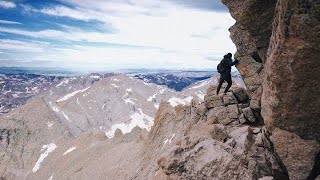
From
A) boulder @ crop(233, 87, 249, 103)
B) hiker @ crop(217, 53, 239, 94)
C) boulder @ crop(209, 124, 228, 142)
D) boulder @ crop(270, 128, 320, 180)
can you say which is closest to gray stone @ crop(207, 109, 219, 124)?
boulder @ crop(233, 87, 249, 103)

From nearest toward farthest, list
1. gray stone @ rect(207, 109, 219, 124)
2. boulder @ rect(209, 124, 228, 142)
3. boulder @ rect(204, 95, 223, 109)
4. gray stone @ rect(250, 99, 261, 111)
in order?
boulder @ rect(209, 124, 228, 142) < gray stone @ rect(250, 99, 261, 111) < gray stone @ rect(207, 109, 219, 124) < boulder @ rect(204, 95, 223, 109)

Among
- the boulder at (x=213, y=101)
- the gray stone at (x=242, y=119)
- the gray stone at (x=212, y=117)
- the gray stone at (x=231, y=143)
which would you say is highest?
the boulder at (x=213, y=101)

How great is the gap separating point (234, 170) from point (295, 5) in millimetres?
8441

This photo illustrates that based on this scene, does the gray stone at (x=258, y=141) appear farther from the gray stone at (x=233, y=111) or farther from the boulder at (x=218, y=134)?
the gray stone at (x=233, y=111)

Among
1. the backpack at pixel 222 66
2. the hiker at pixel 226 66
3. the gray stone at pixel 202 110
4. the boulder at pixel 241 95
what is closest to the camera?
the hiker at pixel 226 66

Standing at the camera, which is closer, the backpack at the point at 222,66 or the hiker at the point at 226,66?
the hiker at the point at 226,66

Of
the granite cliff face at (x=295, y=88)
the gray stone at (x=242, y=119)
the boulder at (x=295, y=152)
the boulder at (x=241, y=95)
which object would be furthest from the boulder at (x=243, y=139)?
the boulder at (x=241, y=95)

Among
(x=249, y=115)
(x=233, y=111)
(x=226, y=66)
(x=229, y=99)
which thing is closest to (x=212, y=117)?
(x=229, y=99)

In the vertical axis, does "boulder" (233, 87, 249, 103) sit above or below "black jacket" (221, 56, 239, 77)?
below

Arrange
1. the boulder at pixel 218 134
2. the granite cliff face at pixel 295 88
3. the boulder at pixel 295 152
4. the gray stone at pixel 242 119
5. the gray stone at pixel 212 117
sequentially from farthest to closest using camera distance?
1. the gray stone at pixel 212 117
2. the gray stone at pixel 242 119
3. the boulder at pixel 218 134
4. the boulder at pixel 295 152
5. the granite cliff face at pixel 295 88

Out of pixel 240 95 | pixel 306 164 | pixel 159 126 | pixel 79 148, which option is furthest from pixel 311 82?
pixel 79 148

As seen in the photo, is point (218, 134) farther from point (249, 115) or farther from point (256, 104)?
point (249, 115)

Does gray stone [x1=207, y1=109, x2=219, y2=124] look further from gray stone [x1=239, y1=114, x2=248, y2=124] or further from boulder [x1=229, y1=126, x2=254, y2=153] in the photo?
boulder [x1=229, y1=126, x2=254, y2=153]

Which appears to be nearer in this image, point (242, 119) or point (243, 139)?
point (243, 139)
